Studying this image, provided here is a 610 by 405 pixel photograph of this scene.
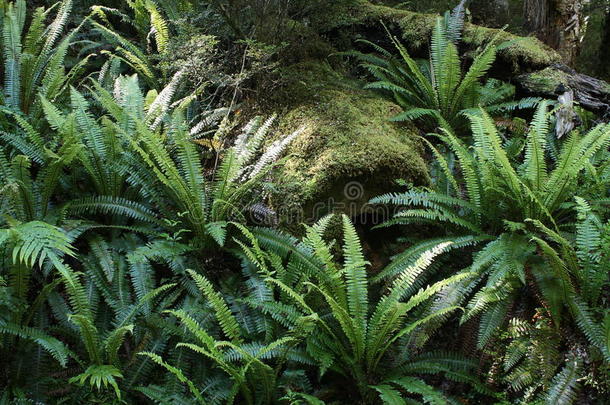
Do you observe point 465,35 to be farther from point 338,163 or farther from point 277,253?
point 277,253

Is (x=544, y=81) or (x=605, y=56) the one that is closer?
(x=544, y=81)

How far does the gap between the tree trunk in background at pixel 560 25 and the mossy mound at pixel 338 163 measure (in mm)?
2809

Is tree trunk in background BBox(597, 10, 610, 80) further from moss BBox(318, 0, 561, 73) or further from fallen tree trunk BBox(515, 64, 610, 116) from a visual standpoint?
fallen tree trunk BBox(515, 64, 610, 116)

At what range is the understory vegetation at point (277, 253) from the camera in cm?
297

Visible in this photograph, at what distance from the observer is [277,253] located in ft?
11.3

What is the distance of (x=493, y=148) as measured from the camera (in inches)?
145

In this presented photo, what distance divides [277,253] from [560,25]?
465 centimetres

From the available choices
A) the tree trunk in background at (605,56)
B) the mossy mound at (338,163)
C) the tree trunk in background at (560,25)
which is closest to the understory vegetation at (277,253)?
the mossy mound at (338,163)

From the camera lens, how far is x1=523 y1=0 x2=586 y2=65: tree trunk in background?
5.82m

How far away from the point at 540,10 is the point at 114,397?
600 cm

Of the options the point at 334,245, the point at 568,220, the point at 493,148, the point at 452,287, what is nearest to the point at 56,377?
the point at 334,245

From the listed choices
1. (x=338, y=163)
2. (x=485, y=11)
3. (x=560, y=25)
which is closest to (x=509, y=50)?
(x=560, y=25)

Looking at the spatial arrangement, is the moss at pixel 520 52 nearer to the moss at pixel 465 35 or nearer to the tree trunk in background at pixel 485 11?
the moss at pixel 465 35

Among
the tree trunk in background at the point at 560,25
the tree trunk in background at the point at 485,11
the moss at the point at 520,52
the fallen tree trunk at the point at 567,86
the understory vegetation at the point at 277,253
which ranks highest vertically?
the tree trunk in background at the point at 485,11
